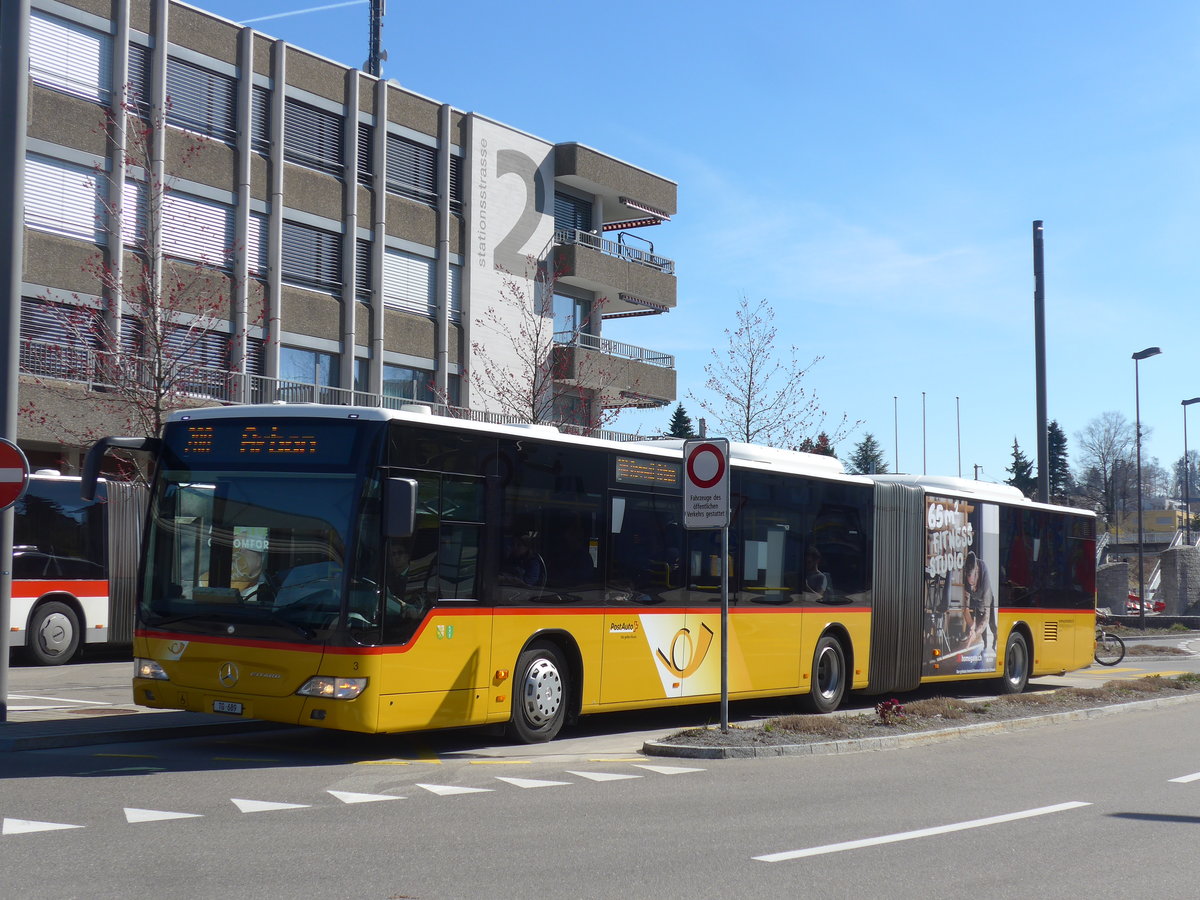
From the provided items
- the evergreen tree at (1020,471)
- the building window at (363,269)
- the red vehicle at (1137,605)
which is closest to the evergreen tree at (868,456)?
the evergreen tree at (1020,471)

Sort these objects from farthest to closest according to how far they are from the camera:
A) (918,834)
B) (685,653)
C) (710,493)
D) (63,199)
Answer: (63,199), (685,653), (710,493), (918,834)

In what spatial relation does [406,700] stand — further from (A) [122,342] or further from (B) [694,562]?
(A) [122,342]

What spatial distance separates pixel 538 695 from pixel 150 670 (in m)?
3.32

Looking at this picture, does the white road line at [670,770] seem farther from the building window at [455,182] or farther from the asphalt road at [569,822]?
the building window at [455,182]

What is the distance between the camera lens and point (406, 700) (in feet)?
35.9

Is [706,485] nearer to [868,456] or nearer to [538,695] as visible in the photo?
[538,695]

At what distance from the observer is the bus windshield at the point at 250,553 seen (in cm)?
1077

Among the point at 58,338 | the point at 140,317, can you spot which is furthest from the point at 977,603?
the point at 58,338

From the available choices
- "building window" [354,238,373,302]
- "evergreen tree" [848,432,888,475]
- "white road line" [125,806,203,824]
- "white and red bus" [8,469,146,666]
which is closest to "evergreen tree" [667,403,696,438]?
"evergreen tree" [848,432,888,475]

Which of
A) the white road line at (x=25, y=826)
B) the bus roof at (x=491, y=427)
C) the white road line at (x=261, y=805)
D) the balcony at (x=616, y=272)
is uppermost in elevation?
the balcony at (x=616, y=272)

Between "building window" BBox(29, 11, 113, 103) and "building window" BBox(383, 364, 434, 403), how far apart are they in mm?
11163

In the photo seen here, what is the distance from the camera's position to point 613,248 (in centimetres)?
4534

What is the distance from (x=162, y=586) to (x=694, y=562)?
5.53 metres

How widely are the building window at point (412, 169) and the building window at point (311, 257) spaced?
9.97 ft
